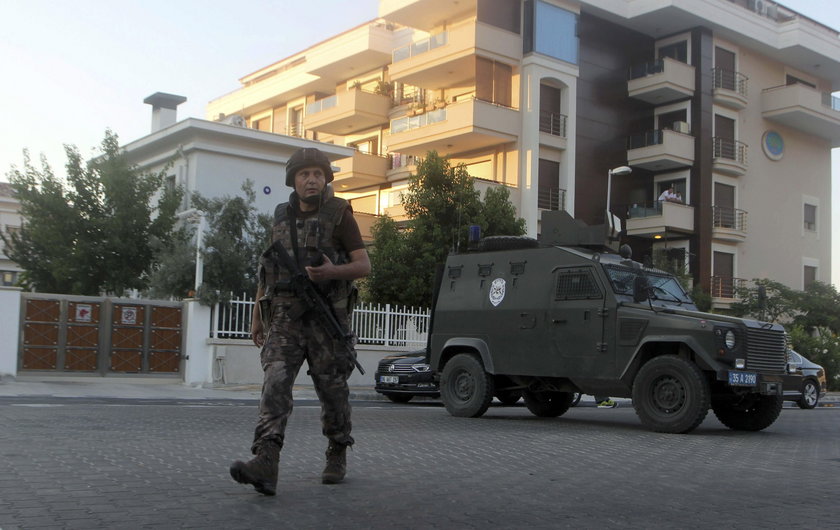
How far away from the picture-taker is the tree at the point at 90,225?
24.6 meters

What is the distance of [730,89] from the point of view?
38031mm

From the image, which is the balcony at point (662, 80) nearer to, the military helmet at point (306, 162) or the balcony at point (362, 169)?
the balcony at point (362, 169)

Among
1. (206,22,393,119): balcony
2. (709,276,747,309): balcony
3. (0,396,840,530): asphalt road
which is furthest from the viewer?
(206,22,393,119): balcony

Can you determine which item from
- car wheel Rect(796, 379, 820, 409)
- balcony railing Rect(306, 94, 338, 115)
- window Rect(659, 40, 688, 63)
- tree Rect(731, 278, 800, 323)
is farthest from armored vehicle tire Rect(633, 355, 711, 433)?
balcony railing Rect(306, 94, 338, 115)

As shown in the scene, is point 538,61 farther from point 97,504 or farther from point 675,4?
point 97,504

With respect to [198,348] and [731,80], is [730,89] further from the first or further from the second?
[198,348]

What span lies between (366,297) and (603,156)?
43.2 feet

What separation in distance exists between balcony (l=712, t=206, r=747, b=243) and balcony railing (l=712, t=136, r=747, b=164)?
2111mm

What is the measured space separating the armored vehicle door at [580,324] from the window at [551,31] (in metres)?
22.8

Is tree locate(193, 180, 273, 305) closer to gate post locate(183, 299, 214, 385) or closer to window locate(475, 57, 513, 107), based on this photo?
gate post locate(183, 299, 214, 385)

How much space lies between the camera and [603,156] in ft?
118

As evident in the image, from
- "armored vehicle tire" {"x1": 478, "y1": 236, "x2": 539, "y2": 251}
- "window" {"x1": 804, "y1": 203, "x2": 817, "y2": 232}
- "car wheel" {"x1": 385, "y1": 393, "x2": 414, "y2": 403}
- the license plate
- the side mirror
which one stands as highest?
"window" {"x1": 804, "y1": 203, "x2": 817, "y2": 232}

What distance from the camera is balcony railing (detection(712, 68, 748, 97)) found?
37.4m

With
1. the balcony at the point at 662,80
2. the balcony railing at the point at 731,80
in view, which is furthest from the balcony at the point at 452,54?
the balcony railing at the point at 731,80
